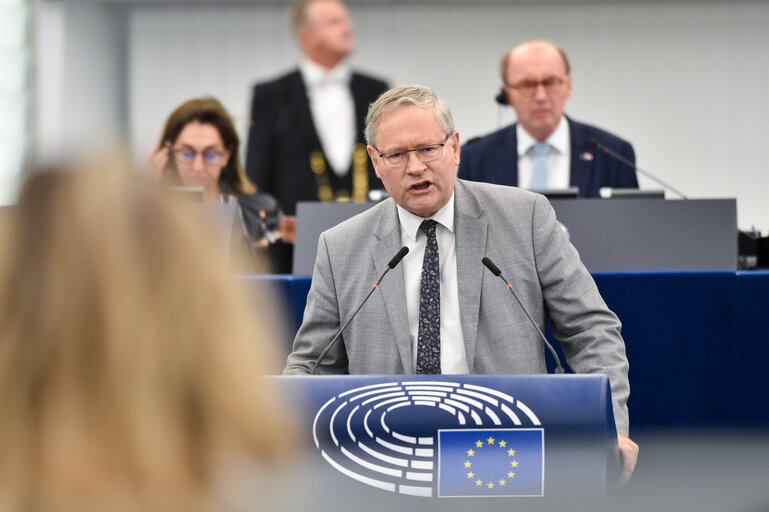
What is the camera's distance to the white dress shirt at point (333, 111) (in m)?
5.76

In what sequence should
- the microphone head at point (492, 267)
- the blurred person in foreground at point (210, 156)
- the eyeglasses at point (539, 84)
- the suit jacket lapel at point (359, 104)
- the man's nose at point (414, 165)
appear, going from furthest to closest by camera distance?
the suit jacket lapel at point (359, 104) → the eyeglasses at point (539, 84) → the blurred person in foreground at point (210, 156) → the man's nose at point (414, 165) → the microphone head at point (492, 267)

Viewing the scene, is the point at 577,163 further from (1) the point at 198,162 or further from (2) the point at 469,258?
(2) the point at 469,258

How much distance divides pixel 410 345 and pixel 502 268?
A: 0.96 feet

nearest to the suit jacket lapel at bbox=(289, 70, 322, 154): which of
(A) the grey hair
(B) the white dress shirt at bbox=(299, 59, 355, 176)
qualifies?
(B) the white dress shirt at bbox=(299, 59, 355, 176)

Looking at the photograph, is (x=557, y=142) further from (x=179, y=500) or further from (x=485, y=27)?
(x=485, y=27)

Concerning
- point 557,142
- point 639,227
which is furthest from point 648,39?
point 639,227

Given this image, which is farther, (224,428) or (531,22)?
(531,22)

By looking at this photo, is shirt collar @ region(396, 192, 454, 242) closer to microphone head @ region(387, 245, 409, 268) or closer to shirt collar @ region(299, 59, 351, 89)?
microphone head @ region(387, 245, 409, 268)

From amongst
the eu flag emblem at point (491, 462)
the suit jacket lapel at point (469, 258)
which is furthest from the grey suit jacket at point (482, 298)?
the eu flag emblem at point (491, 462)

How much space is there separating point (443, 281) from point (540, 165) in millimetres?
1729

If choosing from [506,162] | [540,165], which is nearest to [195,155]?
[506,162]

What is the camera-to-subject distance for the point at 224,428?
0.70m

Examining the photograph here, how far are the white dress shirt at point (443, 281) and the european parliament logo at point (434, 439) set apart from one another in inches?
26.7

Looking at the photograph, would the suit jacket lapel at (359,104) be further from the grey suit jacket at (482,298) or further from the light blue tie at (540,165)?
the grey suit jacket at (482,298)
